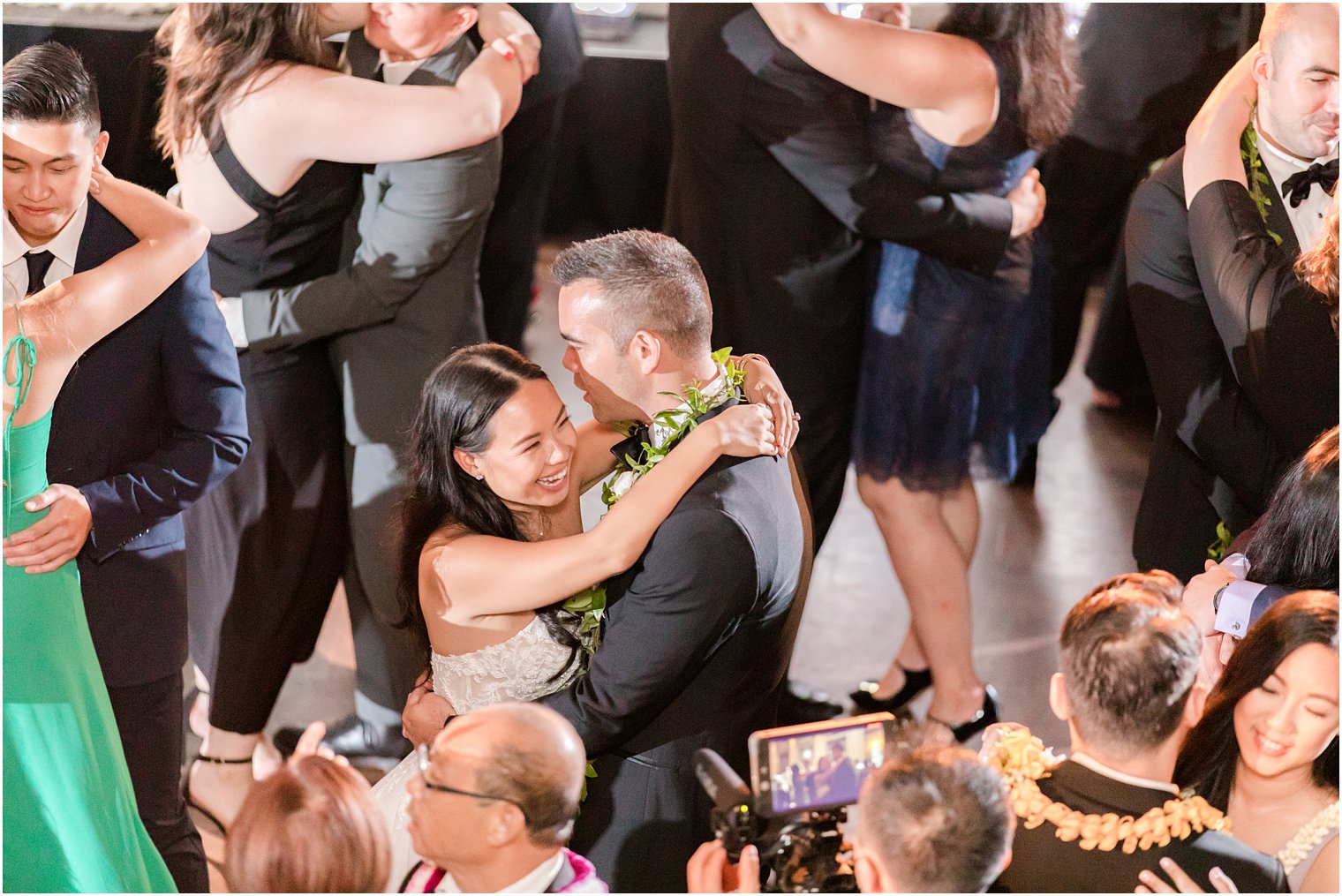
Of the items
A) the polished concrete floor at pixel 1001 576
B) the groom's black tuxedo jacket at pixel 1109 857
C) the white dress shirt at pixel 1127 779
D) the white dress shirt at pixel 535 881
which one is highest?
the white dress shirt at pixel 1127 779

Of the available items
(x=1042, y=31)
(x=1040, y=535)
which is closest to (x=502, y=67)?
(x=1042, y=31)

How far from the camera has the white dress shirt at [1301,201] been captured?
2.61 m

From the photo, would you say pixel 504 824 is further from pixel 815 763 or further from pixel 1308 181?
pixel 1308 181

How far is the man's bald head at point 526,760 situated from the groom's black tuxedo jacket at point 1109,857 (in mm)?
578

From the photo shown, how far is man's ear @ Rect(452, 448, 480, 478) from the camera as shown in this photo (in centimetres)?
216

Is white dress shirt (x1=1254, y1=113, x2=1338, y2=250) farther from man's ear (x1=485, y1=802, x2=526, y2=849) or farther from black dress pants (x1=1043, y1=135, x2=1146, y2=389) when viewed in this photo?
man's ear (x1=485, y1=802, x2=526, y2=849)

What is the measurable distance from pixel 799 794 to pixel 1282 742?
681 mm

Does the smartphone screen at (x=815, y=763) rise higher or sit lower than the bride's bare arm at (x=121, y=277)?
lower

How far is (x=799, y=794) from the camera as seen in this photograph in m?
1.82

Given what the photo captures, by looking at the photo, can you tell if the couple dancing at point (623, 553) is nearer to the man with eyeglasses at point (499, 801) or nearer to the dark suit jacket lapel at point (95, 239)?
the man with eyeglasses at point (499, 801)

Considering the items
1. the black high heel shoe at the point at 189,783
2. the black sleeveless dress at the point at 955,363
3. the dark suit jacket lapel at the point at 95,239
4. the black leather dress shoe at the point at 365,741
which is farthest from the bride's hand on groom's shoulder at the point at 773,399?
the black high heel shoe at the point at 189,783

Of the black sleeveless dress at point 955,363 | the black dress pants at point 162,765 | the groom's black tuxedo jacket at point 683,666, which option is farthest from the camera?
the black sleeveless dress at point 955,363

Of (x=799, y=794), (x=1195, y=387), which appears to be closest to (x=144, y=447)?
(x=799, y=794)

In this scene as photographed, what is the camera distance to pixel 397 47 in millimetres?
2602
